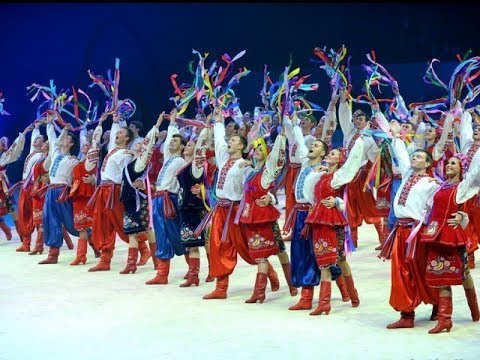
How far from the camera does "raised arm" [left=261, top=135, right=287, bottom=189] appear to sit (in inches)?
247

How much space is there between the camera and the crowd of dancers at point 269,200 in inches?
213

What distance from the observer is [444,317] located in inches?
208

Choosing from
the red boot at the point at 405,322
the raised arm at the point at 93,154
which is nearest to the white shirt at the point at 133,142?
the raised arm at the point at 93,154

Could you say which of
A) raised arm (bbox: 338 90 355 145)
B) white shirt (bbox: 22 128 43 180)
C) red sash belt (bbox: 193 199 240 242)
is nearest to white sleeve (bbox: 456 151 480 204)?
red sash belt (bbox: 193 199 240 242)

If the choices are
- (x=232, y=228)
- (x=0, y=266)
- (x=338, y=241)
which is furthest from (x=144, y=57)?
(x=338, y=241)

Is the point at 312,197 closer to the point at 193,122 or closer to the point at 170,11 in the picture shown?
the point at 193,122

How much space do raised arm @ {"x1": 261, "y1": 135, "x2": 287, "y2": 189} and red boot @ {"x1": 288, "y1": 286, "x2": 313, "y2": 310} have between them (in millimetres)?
721

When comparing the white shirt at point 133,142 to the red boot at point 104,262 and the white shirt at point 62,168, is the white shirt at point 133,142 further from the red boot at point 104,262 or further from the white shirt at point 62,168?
the red boot at point 104,262

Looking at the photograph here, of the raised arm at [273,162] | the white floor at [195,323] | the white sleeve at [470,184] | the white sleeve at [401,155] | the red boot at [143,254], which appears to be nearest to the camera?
the white floor at [195,323]

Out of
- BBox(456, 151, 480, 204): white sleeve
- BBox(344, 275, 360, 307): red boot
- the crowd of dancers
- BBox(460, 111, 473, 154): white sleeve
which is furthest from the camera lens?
BBox(460, 111, 473, 154): white sleeve

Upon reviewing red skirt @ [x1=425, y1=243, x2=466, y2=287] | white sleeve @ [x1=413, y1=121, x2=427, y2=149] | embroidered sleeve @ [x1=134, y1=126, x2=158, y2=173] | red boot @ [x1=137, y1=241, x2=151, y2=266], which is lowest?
red boot @ [x1=137, y1=241, x2=151, y2=266]

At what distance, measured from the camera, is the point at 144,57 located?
466 inches

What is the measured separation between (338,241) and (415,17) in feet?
18.9

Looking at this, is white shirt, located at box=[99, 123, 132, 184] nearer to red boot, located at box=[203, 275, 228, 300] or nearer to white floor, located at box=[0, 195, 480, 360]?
white floor, located at box=[0, 195, 480, 360]
